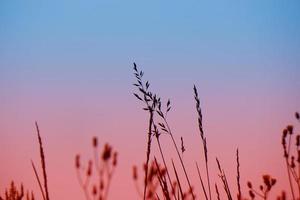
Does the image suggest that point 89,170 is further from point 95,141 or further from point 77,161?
point 95,141

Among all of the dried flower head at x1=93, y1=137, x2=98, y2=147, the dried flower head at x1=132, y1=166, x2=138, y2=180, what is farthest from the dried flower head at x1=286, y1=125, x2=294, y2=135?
the dried flower head at x1=93, y1=137, x2=98, y2=147

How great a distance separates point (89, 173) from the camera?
4.28 feet

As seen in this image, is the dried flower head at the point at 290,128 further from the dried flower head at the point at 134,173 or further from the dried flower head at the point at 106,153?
the dried flower head at the point at 106,153

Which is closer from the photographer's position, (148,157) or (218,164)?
(148,157)

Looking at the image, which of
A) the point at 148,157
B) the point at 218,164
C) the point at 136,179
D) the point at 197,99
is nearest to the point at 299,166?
the point at 218,164

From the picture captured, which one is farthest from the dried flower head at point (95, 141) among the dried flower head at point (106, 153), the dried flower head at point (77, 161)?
the dried flower head at point (77, 161)

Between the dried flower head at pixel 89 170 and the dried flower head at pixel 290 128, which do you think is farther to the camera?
the dried flower head at pixel 290 128

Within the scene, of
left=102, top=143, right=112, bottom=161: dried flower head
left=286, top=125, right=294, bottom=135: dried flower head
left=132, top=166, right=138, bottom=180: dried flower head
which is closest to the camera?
left=102, top=143, right=112, bottom=161: dried flower head

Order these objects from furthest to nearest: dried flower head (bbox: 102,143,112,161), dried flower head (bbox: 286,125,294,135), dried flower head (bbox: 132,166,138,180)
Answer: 1. dried flower head (bbox: 286,125,294,135)
2. dried flower head (bbox: 132,166,138,180)
3. dried flower head (bbox: 102,143,112,161)

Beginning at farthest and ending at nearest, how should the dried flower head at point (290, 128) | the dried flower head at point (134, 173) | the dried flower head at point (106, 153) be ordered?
the dried flower head at point (290, 128) → the dried flower head at point (134, 173) → the dried flower head at point (106, 153)

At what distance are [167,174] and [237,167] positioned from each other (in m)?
0.44

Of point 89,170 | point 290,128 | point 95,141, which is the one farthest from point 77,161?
point 290,128

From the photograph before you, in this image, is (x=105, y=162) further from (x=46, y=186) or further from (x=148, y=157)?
(x=148, y=157)

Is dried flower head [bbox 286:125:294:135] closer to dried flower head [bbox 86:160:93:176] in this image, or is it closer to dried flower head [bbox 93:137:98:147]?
dried flower head [bbox 86:160:93:176]
